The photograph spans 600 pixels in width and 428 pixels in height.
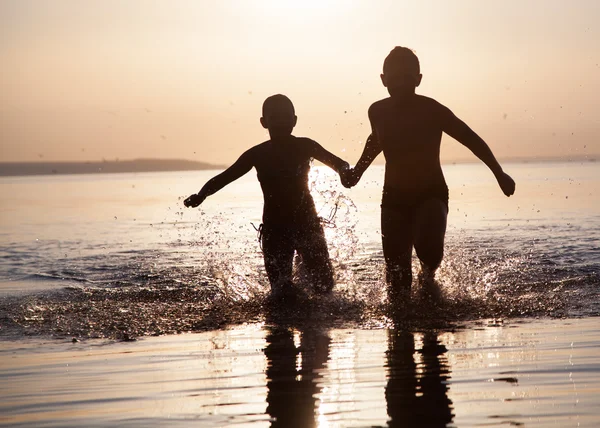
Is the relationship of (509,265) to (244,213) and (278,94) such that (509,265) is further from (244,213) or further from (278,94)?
(244,213)

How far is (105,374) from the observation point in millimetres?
6004

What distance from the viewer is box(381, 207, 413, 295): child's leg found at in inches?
311

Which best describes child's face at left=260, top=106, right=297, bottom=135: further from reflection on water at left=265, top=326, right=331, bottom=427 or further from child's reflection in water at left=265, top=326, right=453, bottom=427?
child's reflection in water at left=265, top=326, right=453, bottom=427

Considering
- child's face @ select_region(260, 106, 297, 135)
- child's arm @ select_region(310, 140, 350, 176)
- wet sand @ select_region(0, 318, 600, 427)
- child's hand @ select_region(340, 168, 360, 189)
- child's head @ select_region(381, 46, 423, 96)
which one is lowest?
wet sand @ select_region(0, 318, 600, 427)

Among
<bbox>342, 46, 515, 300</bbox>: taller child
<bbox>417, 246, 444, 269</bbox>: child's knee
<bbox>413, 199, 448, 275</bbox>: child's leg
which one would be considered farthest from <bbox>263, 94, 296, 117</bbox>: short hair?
<bbox>417, 246, 444, 269</bbox>: child's knee

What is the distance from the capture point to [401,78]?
7824 millimetres

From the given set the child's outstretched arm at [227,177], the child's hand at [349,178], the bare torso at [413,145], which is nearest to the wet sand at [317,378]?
the bare torso at [413,145]

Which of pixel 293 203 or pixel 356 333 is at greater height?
pixel 293 203

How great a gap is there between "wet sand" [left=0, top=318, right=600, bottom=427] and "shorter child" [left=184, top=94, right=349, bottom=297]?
54.3 inches

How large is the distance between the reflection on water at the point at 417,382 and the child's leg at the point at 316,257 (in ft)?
6.77

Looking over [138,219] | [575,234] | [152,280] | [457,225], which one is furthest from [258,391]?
[138,219]

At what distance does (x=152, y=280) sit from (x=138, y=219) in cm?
1405

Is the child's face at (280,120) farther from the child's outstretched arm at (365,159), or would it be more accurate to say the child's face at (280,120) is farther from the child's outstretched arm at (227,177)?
the child's outstretched arm at (365,159)

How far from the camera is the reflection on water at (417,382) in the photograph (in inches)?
176
